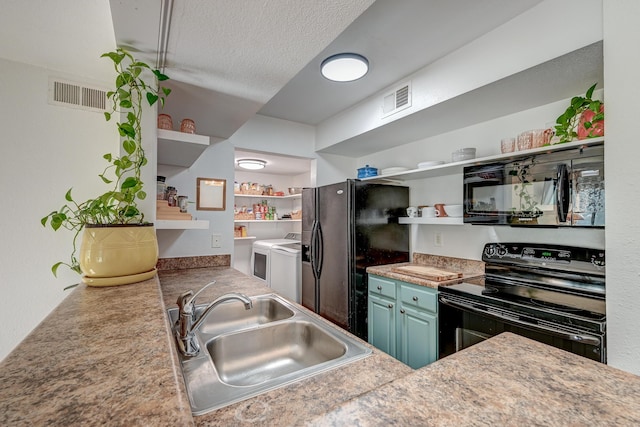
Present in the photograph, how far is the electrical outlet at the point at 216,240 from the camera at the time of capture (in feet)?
8.65

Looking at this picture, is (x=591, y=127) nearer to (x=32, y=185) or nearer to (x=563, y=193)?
(x=563, y=193)

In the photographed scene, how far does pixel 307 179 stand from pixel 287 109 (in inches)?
101

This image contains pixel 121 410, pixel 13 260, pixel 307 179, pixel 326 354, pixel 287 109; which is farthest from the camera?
pixel 307 179

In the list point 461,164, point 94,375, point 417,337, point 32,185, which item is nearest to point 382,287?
point 417,337

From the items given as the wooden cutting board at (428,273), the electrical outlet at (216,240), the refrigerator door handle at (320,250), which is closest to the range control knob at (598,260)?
the wooden cutting board at (428,273)

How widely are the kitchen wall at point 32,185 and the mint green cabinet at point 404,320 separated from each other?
223cm

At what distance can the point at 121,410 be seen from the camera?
1.25 ft

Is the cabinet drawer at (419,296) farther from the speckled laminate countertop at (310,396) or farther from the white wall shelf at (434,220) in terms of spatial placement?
the speckled laminate countertop at (310,396)

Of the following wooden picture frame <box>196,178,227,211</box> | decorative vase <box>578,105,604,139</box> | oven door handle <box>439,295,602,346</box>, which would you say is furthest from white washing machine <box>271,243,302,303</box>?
decorative vase <box>578,105,604,139</box>

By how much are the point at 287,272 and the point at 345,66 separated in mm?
2488

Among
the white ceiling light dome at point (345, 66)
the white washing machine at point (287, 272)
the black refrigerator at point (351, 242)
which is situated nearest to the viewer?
the white ceiling light dome at point (345, 66)

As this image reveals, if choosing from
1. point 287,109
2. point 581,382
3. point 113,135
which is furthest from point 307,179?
point 581,382

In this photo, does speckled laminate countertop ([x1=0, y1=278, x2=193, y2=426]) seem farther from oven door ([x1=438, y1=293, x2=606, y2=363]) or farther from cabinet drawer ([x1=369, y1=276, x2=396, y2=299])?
cabinet drawer ([x1=369, y1=276, x2=396, y2=299])

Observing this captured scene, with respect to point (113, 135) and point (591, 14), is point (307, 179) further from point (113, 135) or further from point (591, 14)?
point (591, 14)
